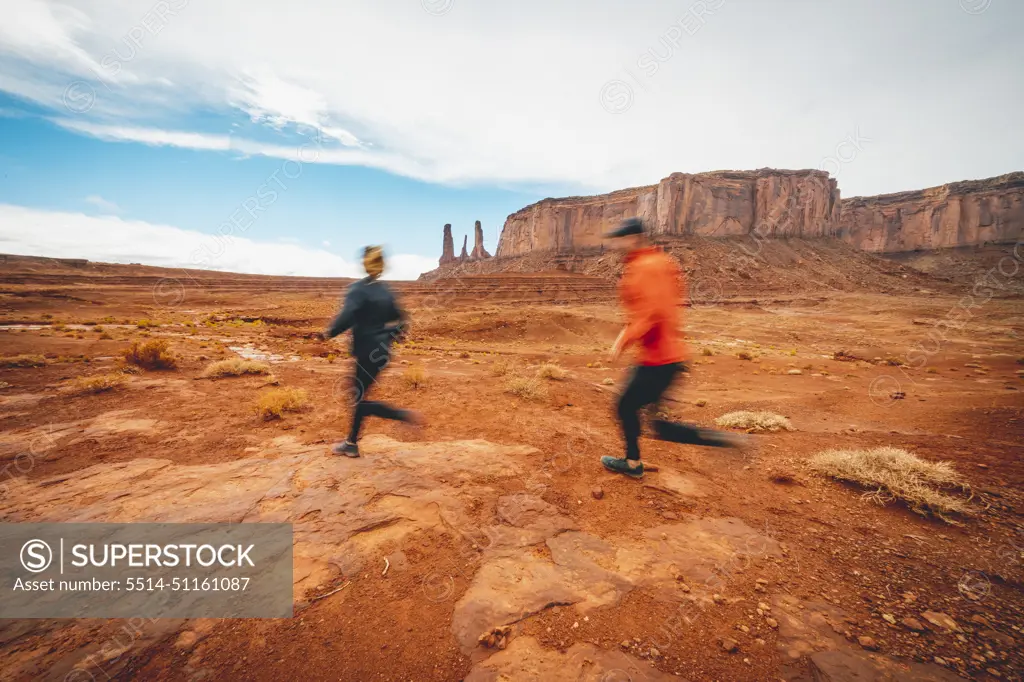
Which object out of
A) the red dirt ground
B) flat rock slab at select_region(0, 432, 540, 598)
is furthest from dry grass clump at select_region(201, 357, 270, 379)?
flat rock slab at select_region(0, 432, 540, 598)

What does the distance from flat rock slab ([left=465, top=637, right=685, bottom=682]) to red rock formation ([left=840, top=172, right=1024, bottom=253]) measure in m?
123

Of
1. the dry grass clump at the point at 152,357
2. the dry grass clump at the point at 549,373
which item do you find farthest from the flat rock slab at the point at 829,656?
the dry grass clump at the point at 152,357

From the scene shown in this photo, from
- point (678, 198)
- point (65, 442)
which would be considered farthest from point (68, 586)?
point (678, 198)

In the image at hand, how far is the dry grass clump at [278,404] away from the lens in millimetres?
5031

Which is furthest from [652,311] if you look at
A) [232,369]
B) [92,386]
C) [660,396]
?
[92,386]

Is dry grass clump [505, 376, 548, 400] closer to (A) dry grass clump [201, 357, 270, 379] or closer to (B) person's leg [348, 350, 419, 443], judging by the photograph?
(B) person's leg [348, 350, 419, 443]

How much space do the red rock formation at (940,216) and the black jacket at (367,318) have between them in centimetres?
12173

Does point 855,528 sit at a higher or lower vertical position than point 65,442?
lower

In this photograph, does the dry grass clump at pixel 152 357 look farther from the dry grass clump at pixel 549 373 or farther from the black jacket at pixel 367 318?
the dry grass clump at pixel 549 373

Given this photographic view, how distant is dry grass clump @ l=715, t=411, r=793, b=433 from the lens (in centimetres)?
545

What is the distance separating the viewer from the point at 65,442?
412 centimetres

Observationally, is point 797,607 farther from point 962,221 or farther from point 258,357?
point 962,221

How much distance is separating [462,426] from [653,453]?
2349 millimetres

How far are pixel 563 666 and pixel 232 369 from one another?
8.17 meters
